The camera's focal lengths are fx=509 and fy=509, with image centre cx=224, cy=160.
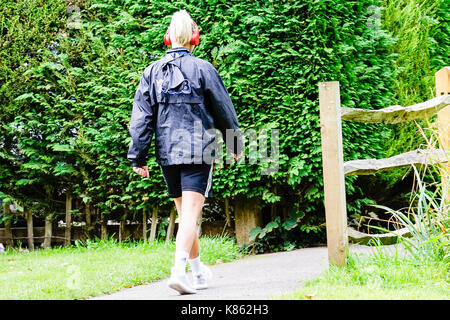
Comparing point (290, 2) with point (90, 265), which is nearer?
point (90, 265)

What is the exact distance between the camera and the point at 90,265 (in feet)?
14.1

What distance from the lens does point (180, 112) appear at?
3262mm

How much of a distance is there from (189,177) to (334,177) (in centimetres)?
92

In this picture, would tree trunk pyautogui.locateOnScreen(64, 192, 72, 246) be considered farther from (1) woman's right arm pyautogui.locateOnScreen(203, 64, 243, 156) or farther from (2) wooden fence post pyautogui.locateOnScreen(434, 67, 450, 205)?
(2) wooden fence post pyautogui.locateOnScreen(434, 67, 450, 205)

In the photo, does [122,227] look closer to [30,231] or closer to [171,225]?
[171,225]

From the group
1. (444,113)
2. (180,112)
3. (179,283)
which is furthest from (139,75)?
(444,113)

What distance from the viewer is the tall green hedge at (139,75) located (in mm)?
4895

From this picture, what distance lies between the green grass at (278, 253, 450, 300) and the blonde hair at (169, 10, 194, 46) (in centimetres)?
178

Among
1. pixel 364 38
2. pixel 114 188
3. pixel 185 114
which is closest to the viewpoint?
pixel 185 114
